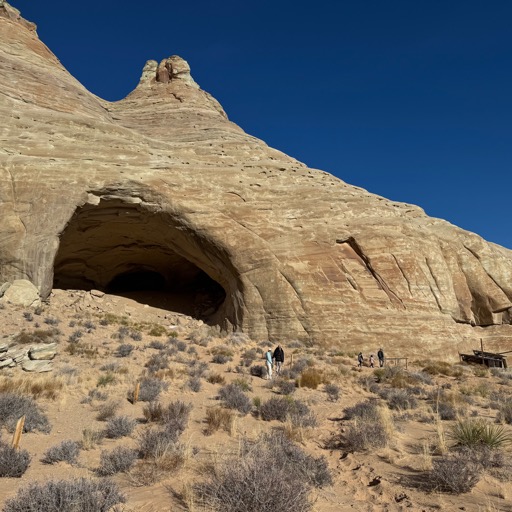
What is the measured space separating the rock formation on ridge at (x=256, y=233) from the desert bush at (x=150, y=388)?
930cm

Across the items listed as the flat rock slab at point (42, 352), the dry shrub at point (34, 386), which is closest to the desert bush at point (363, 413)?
the dry shrub at point (34, 386)

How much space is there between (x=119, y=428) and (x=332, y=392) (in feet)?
19.6

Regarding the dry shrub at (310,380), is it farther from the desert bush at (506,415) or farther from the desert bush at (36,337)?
the desert bush at (36,337)

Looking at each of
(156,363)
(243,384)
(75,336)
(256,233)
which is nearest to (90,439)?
(243,384)

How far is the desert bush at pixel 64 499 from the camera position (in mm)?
3416

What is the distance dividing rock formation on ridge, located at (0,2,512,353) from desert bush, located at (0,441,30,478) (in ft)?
46.7

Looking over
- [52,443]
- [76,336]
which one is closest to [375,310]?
[76,336]

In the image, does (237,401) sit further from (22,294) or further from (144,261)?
(144,261)

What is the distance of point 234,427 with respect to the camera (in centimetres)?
694

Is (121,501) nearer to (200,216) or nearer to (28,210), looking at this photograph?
(200,216)

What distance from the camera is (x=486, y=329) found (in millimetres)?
19344

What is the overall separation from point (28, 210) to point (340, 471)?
19.2 metres

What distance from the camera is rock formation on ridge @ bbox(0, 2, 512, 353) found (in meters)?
18.3

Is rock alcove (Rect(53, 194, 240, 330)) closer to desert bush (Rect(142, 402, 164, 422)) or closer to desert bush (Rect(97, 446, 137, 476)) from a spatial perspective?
desert bush (Rect(142, 402, 164, 422))
